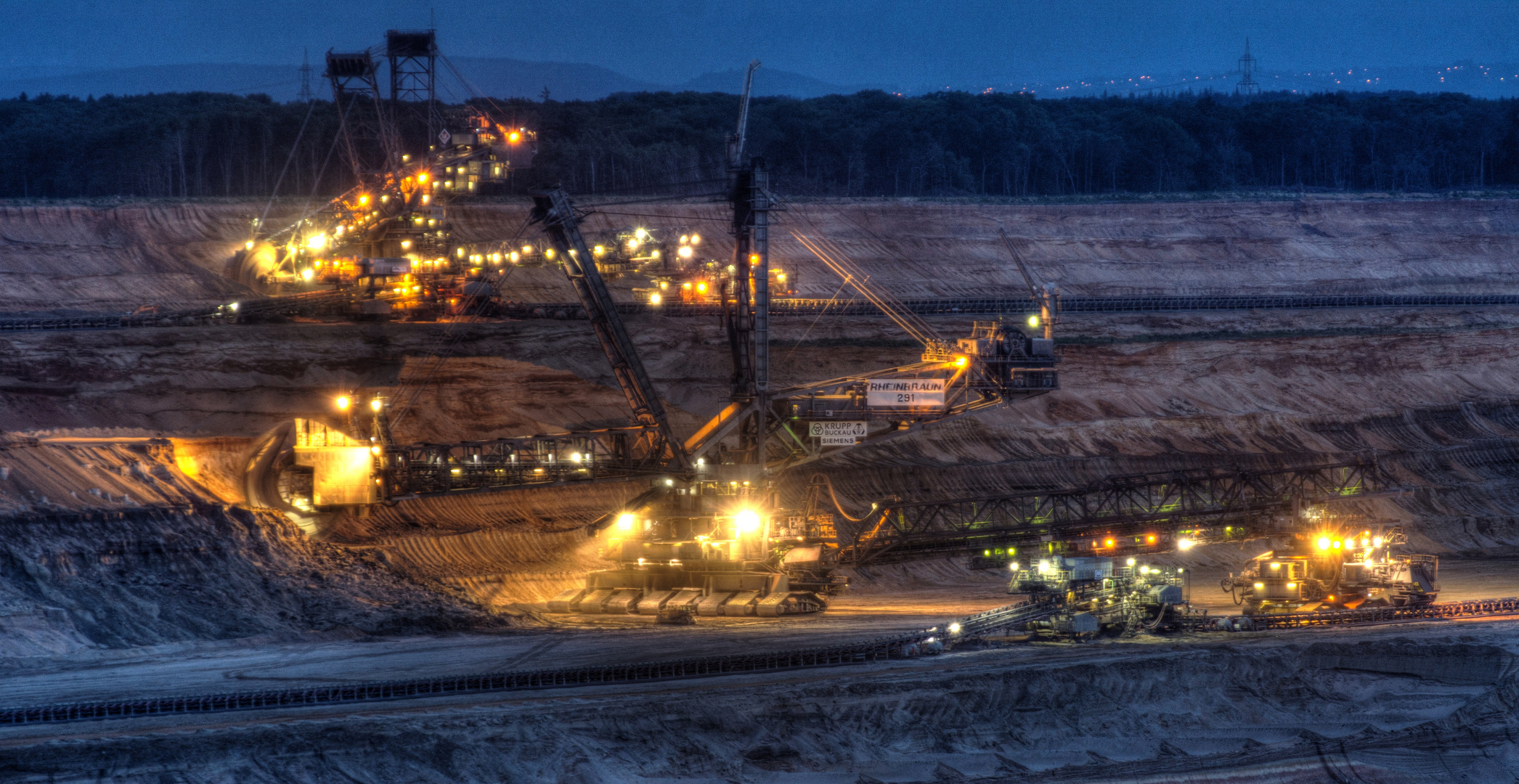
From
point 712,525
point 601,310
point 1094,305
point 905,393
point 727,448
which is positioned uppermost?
point 1094,305

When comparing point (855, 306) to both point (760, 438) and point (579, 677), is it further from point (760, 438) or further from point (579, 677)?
point (579, 677)

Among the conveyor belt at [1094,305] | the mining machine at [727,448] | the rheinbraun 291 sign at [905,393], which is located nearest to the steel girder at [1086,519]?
the mining machine at [727,448]

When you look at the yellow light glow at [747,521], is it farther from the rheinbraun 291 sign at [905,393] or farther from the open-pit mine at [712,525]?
the rheinbraun 291 sign at [905,393]

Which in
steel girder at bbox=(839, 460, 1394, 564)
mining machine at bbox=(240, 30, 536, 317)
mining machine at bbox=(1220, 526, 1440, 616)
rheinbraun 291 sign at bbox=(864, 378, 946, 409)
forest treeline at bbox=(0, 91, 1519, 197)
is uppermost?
forest treeline at bbox=(0, 91, 1519, 197)

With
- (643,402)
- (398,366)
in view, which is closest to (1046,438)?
(643,402)

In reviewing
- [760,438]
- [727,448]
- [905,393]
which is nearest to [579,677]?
[760,438]

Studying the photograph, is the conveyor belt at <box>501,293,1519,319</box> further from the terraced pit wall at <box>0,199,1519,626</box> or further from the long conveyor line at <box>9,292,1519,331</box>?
the terraced pit wall at <box>0,199,1519,626</box>

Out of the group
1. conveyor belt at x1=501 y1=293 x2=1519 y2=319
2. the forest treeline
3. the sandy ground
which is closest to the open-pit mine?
the sandy ground
